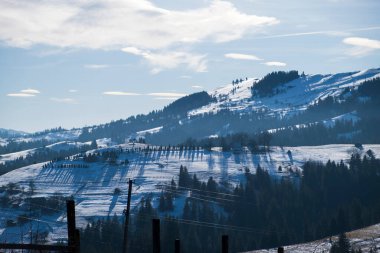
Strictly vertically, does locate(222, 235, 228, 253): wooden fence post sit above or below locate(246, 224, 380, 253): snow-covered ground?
above

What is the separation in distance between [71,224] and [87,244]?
138414 millimetres

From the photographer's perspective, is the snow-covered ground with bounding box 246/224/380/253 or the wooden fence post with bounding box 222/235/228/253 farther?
the snow-covered ground with bounding box 246/224/380/253

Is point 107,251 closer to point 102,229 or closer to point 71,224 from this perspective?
point 102,229

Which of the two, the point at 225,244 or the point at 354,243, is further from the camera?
the point at 354,243

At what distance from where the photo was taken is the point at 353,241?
164125 mm

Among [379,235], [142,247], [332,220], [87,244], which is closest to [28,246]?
[142,247]

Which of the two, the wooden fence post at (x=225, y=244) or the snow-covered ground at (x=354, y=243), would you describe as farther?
the snow-covered ground at (x=354, y=243)

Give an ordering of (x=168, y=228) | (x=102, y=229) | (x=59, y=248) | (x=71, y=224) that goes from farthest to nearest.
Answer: (x=102, y=229), (x=168, y=228), (x=71, y=224), (x=59, y=248)

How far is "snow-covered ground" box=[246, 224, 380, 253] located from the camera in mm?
157375

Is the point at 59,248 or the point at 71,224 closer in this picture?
the point at 59,248

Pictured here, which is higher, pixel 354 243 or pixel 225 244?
pixel 225 244

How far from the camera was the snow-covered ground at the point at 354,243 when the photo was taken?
157375 mm

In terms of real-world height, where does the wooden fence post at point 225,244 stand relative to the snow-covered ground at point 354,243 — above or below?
above

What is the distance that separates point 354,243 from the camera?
161 m
